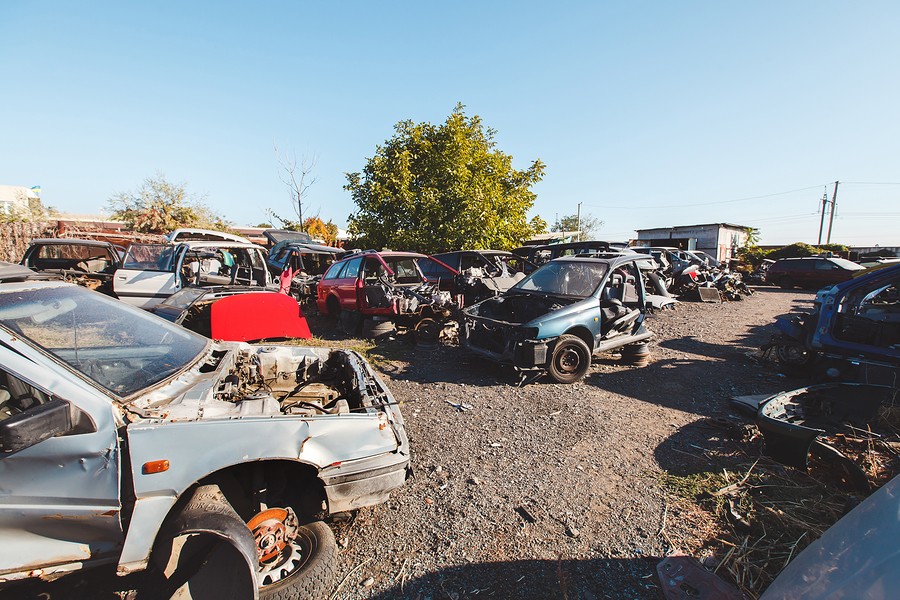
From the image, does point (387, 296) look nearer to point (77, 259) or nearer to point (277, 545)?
point (277, 545)

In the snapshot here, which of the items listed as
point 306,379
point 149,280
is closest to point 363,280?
point 149,280

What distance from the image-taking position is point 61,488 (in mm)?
1737

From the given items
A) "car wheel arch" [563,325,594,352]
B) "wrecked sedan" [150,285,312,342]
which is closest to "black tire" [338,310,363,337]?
"wrecked sedan" [150,285,312,342]

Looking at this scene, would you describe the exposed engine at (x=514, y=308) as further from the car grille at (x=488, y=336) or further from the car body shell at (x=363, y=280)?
the car body shell at (x=363, y=280)

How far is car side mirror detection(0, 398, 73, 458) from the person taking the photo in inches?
58.7

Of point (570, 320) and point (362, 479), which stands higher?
point (570, 320)

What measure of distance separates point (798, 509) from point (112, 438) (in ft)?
13.5

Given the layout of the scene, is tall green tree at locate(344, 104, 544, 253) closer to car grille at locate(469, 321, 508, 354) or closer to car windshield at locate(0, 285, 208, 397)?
car grille at locate(469, 321, 508, 354)

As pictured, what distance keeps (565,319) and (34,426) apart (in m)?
4.96

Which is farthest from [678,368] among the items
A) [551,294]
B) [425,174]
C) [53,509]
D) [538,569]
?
[425,174]

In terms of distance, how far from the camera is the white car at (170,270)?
23.5 feet

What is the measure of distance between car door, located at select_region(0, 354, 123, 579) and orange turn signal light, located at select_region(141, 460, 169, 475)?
107 millimetres

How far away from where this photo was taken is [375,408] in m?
2.57

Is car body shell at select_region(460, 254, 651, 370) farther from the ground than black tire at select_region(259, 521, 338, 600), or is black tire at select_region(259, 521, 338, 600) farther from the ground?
car body shell at select_region(460, 254, 651, 370)
